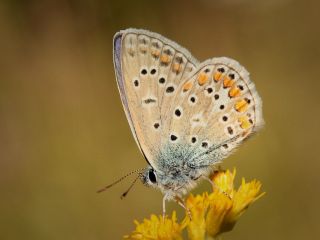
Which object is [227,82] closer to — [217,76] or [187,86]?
[217,76]

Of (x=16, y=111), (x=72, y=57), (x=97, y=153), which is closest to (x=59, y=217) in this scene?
(x=97, y=153)

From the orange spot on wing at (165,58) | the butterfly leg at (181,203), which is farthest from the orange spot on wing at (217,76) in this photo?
the butterfly leg at (181,203)

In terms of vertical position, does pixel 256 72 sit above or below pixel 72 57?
below

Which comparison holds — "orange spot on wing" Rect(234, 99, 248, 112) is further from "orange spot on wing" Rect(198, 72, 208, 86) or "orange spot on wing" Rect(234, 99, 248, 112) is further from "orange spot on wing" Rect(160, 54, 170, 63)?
"orange spot on wing" Rect(160, 54, 170, 63)

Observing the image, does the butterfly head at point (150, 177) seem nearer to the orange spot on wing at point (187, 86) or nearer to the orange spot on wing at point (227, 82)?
the orange spot on wing at point (187, 86)

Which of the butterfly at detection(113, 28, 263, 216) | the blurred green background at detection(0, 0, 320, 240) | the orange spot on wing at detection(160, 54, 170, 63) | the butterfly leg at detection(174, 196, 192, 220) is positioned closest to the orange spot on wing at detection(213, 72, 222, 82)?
the butterfly at detection(113, 28, 263, 216)

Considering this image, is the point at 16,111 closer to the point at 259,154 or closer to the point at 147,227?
the point at 259,154

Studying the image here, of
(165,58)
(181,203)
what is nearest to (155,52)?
(165,58)
